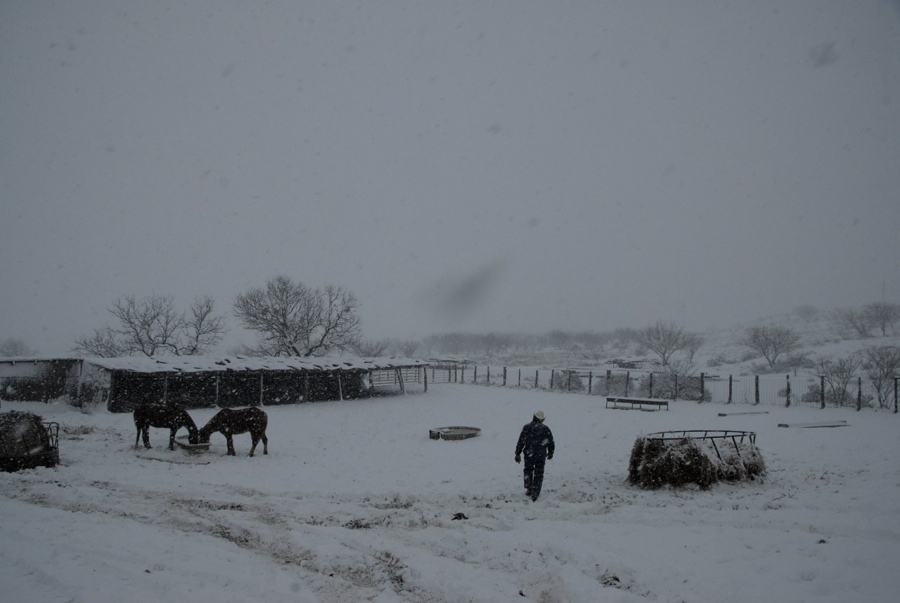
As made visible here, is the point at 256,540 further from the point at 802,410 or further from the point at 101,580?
the point at 802,410

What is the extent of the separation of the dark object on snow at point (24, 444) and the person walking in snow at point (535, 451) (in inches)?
380

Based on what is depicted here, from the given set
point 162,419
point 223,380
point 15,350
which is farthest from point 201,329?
point 15,350

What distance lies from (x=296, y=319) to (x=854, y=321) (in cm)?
7412

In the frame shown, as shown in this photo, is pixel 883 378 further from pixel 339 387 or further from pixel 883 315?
pixel 883 315

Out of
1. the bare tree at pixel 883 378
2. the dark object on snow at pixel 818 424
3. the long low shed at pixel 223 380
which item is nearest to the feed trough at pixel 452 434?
the dark object on snow at pixel 818 424

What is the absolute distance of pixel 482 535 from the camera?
6336 millimetres

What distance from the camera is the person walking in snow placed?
328 inches

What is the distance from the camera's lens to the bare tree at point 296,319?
3912cm

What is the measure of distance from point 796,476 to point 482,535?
23.7 feet

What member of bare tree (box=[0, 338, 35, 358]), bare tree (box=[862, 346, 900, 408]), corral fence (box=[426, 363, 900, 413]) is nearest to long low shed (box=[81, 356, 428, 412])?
corral fence (box=[426, 363, 900, 413])

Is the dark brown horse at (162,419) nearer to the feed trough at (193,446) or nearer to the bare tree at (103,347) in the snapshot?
the feed trough at (193,446)

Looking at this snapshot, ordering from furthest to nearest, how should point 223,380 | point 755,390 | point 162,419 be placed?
point 223,380
point 755,390
point 162,419

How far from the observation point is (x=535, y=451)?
8.42m

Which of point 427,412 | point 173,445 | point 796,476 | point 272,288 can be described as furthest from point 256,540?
point 272,288
